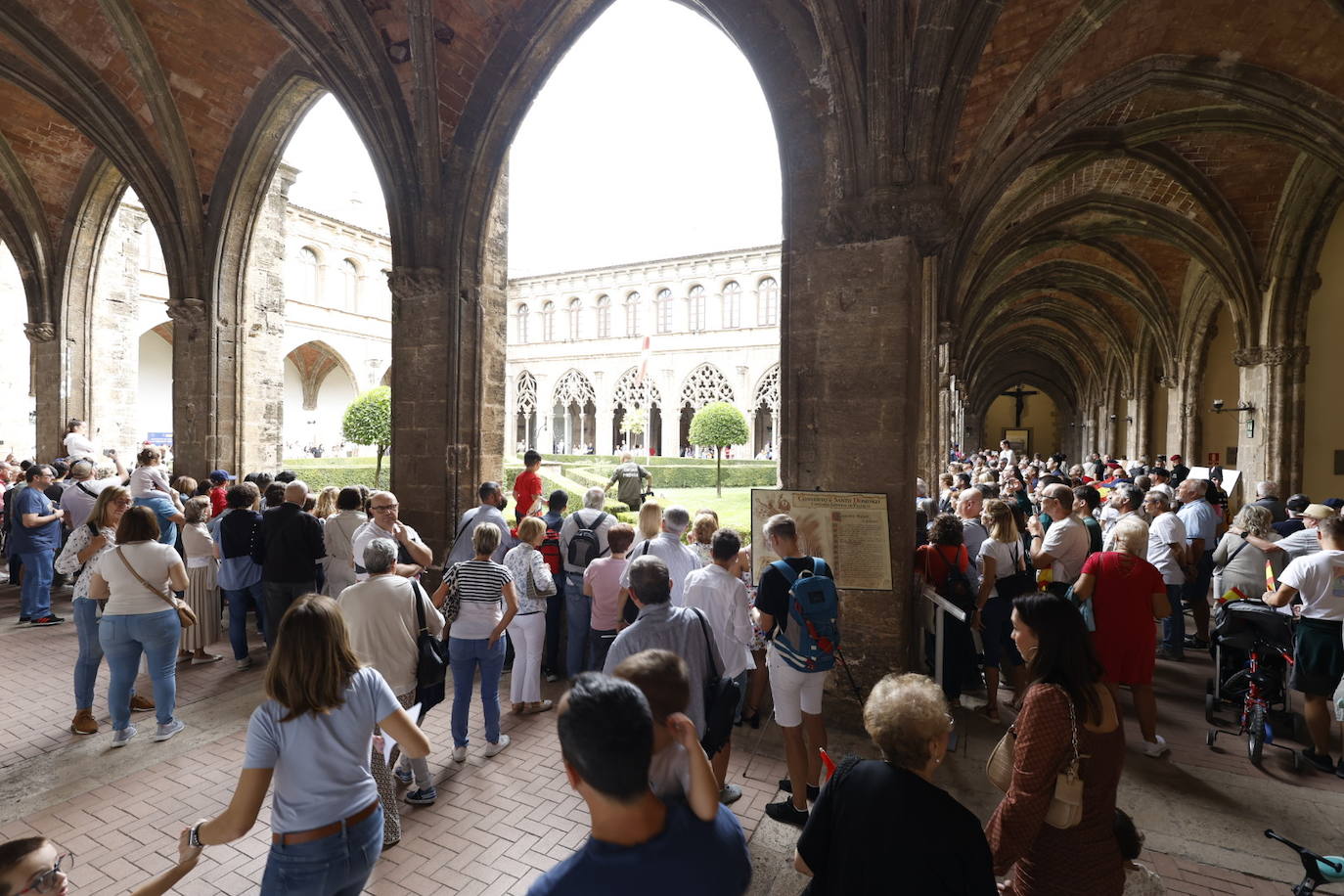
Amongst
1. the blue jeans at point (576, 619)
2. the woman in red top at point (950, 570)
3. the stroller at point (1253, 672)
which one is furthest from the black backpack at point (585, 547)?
the stroller at point (1253, 672)

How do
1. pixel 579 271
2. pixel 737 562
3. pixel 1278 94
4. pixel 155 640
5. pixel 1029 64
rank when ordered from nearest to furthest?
pixel 737 562, pixel 155 640, pixel 1029 64, pixel 1278 94, pixel 579 271

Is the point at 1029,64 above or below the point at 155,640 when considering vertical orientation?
→ above

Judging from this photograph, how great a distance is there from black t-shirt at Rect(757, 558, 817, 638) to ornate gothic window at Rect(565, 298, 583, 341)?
117 ft

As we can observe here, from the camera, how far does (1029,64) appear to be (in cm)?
653

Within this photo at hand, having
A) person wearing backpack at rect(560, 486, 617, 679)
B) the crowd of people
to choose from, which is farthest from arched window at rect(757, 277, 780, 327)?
person wearing backpack at rect(560, 486, 617, 679)

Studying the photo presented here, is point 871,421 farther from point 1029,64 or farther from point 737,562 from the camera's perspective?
point 1029,64

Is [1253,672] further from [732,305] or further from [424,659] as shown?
[732,305]

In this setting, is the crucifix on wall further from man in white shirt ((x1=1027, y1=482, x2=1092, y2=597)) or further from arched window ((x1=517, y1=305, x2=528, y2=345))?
man in white shirt ((x1=1027, y1=482, x2=1092, y2=597))

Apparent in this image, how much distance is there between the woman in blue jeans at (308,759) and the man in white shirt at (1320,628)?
505 cm

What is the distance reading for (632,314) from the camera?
3625 cm

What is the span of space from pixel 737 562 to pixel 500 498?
249cm

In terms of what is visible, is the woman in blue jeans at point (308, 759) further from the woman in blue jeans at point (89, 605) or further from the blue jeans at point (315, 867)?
the woman in blue jeans at point (89, 605)

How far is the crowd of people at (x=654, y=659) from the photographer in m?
1.55

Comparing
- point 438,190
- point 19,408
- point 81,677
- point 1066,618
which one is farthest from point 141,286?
point 1066,618
